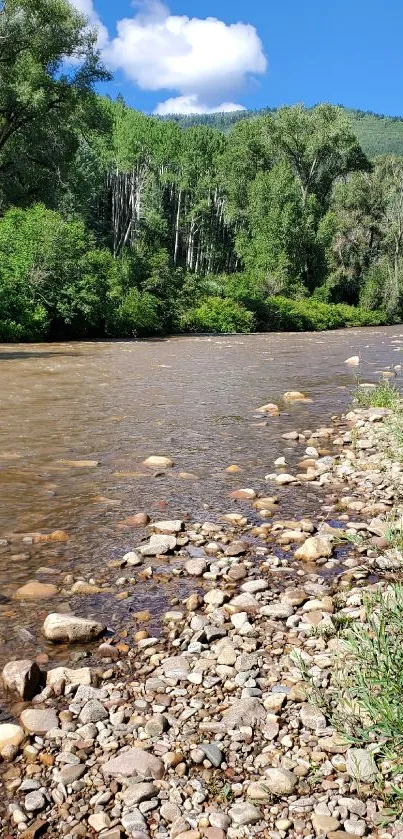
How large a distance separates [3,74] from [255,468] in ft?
90.6

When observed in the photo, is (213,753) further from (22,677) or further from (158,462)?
(158,462)

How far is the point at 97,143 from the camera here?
232 ft

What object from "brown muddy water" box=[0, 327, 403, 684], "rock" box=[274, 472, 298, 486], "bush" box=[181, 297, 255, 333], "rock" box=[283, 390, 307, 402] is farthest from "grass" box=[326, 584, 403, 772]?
"bush" box=[181, 297, 255, 333]

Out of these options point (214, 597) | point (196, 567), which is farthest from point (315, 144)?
point (214, 597)

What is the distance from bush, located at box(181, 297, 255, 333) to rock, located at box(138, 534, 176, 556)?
29.5m

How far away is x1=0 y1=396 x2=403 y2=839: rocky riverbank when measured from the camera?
92.0 inches

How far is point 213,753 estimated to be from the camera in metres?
2.64

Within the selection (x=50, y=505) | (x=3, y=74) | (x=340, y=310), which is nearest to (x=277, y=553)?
(x=50, y=505)

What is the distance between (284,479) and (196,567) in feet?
7.59

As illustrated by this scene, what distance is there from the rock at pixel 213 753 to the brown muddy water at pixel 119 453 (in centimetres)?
117

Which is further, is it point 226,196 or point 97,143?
point 97,143

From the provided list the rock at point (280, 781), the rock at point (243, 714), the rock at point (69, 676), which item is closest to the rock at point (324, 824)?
the rock at point (280, 781)

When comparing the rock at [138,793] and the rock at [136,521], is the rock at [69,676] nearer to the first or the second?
the rock at [138,793]

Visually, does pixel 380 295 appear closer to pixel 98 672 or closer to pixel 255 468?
pixel 255 468
